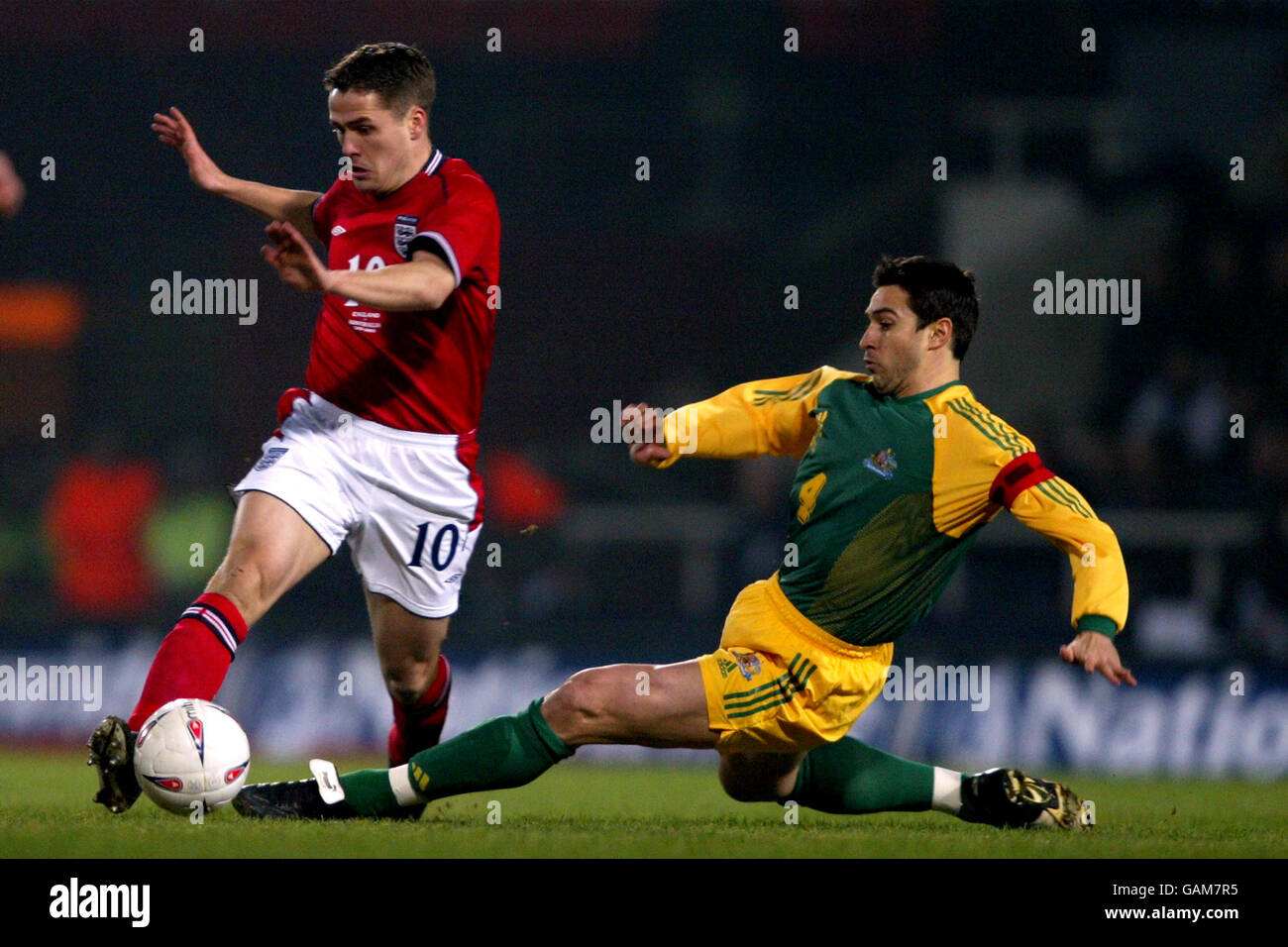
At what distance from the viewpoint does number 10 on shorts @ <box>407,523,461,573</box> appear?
16.6 feet

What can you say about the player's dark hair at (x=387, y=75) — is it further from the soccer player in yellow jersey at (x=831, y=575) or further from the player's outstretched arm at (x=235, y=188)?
the soccer player in yellow jersey at (x=831, y=575)

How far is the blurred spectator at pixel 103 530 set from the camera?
9.73 metres

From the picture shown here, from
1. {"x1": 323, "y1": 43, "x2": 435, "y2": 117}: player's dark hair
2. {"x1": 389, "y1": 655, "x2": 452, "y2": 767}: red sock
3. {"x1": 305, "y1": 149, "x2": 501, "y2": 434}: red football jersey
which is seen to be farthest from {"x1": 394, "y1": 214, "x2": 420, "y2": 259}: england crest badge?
{"x1": 389, "y1": 655, "x2": 452, "y2": 767}: red sock

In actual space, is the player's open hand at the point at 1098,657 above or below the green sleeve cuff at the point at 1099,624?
below

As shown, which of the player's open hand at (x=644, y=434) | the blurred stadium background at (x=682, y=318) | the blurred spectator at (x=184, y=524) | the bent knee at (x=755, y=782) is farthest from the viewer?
the blurred spectator at (x=184, y=524)

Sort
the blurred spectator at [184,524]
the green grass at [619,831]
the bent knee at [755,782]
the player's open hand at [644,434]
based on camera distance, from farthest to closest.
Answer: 1. the blurred spectator at [184,524]
2. the bent knee at [755,782]
3. the player's open hand at [644,434]
4. the green grass at [619,831]

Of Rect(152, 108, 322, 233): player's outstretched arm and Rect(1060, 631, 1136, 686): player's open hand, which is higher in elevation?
Rect(152, 108, 322, 233): player's outstretched arm

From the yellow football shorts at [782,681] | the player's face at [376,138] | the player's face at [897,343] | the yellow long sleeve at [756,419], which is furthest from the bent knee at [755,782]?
the player's face at [376,138]

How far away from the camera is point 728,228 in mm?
10875

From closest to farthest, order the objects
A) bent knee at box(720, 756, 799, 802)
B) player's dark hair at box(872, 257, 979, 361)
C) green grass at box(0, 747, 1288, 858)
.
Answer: green grass at box(0, 747, 1288, 858)
player's dark hair at box(872, 257, 979, 361)
bent knee at box(720, 756, 799, 802)

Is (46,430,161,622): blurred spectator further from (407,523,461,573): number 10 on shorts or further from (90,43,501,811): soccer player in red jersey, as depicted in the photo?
(407,523,461,573): number 10 on shorts

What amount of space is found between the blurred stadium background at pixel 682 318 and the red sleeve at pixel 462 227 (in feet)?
14.5

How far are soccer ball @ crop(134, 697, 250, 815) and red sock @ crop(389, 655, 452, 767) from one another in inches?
50.6
